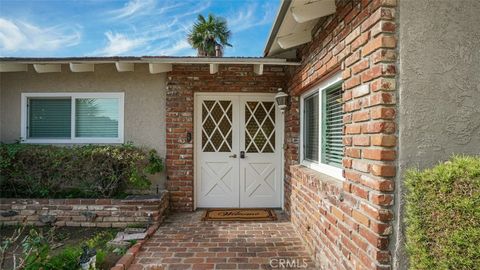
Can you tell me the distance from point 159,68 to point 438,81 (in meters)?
4.20

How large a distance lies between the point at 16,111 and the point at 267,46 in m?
5.12

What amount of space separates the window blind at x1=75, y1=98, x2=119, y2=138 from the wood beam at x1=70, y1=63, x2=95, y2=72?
0.61m

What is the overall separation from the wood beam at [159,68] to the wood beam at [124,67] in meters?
0.38

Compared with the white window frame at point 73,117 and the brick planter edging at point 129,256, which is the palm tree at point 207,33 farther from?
the brick planter edging at point 129,256

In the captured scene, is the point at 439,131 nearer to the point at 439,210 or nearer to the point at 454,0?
the point at 439,210

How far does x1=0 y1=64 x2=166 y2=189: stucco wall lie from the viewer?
5.09 metres

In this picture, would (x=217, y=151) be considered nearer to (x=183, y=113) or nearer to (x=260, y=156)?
(x=260, y=156)

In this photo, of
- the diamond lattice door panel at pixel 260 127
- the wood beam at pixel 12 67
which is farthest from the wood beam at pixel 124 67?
the diamond lattice door panel at pixel 260 127

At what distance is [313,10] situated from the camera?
276 cm

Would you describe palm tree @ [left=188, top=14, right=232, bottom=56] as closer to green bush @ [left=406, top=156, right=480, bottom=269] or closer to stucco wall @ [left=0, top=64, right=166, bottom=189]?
stucco wall @ [left=0, top=64, right=166, bottom=189]

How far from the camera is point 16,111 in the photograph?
514 cm

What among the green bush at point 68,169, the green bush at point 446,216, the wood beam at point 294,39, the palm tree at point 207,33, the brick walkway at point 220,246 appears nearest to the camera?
the green bush at point 446,216

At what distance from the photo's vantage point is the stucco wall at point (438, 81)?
182 centimetres

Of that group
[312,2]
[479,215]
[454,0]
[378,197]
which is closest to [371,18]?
[454,0]
